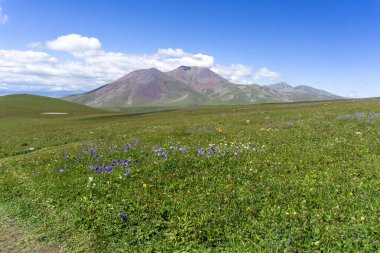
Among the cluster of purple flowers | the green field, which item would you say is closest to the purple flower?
the green field

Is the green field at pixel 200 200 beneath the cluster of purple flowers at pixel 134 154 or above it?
beneath

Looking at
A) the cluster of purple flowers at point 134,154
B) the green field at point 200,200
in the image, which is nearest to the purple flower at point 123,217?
the green field at point 200,200

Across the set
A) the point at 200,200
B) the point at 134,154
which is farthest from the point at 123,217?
the point at 134,154

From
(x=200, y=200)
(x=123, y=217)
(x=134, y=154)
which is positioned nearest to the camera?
(x=123, y=217)

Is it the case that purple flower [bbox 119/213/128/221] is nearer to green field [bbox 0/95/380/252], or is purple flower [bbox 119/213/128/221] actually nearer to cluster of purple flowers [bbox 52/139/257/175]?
green field [bbox 0/95/380/252]

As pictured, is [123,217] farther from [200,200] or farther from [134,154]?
[134,154]

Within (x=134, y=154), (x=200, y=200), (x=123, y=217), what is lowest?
(x=123, y=217)

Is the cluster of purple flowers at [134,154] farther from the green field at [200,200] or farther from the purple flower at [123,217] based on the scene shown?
the purple flower at [123,217]

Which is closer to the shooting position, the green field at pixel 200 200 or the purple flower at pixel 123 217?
the green field at pixel 200 200

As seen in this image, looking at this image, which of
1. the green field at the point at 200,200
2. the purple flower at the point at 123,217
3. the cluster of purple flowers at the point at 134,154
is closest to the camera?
the green field at the point at 200,200

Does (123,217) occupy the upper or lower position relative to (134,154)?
lower

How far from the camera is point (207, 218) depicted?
8.18 m

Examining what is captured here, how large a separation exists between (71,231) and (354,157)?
12.4 meters

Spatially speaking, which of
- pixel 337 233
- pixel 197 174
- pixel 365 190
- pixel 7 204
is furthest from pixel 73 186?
pixel 365 190
